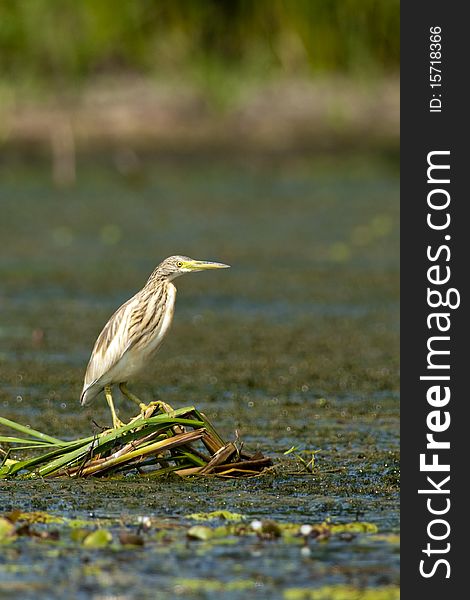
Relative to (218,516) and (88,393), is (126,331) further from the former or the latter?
(218,516)

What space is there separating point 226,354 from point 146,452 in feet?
14.6

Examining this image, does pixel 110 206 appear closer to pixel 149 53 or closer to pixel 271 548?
pixel 149 53

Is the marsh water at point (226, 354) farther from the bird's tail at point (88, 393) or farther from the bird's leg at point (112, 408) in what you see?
the bird's tail at point (88, 393)

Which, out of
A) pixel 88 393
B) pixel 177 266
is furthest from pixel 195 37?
pixel 88 393

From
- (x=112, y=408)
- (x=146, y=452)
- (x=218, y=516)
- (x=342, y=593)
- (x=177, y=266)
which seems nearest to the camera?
(x=342, y=593)

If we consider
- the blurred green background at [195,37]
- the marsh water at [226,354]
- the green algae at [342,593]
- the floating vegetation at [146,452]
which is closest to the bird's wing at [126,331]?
the floating vegetation at [146,452]

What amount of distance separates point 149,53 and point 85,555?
65.3 feet

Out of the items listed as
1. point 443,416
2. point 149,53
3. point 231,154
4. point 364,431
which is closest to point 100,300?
point 364,431

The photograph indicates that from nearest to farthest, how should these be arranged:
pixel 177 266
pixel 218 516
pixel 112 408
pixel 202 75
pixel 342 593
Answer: pixel 342 593, pixel 218 516, pixel 112 408, pixel 177 266, pixel 202 75

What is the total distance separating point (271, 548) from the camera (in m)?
6.09

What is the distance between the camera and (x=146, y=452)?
7215 mm

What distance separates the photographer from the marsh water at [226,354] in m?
5.91

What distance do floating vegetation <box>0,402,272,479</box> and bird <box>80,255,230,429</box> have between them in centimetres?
33

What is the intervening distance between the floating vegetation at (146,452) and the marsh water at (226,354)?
9 centimetres
